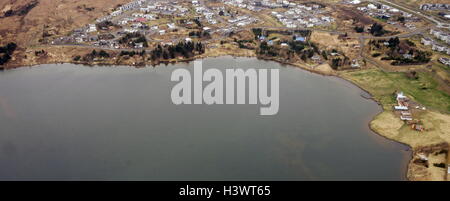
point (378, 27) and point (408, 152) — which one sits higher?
point (378, 27)

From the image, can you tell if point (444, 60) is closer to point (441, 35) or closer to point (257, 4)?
point (441, 35)

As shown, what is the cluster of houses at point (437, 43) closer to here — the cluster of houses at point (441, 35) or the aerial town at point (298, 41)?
the cluster of houses at point (441, 35)

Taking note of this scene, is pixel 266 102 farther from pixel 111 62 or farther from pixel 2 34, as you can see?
pixel 2 34

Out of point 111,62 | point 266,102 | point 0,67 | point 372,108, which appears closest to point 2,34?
point 0,67

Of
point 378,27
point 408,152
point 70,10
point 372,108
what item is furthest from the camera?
point 70,10

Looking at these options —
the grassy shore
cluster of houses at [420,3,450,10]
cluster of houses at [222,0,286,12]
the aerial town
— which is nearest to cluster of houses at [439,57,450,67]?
the aerial town

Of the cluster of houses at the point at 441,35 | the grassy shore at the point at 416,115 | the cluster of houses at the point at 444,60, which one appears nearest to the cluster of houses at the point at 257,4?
the cluster of houses at the point at 441,35
